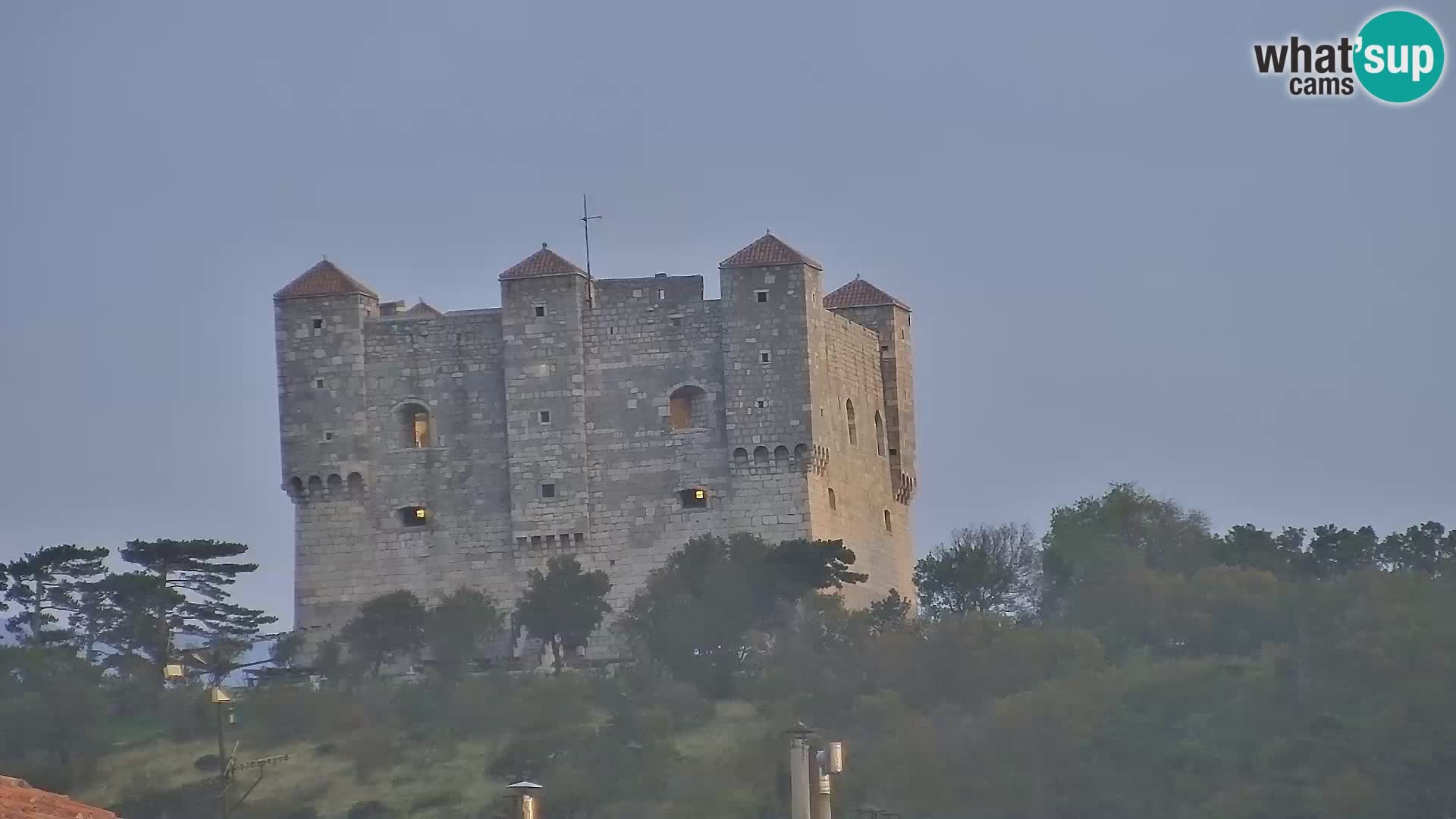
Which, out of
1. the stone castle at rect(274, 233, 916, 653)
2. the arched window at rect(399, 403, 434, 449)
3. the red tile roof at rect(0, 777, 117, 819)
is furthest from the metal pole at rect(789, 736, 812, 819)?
the arched window at rect(399, 403, 434, 449)

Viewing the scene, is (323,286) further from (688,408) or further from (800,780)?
(800,780)

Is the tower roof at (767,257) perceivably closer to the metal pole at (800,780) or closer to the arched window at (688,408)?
the arched window at (688,408)

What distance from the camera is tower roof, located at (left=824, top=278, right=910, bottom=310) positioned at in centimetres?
8519

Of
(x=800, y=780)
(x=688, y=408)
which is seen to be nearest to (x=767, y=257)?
(x=688, y=408)

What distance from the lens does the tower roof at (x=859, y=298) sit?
279ft

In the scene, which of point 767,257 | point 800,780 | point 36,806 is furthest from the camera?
point 767,257

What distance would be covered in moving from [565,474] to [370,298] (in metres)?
5.87

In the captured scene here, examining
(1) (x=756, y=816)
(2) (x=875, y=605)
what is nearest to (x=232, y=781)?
(1) (x=756, y=816)

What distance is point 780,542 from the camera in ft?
259

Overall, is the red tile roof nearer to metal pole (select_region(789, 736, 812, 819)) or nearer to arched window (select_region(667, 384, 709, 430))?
metal pole (select_region(789, 736, 812, 819))

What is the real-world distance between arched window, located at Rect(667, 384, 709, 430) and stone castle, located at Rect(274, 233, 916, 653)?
48 millimetres

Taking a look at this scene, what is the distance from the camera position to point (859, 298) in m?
85.3

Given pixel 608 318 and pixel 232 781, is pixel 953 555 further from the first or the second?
pixel 232 781

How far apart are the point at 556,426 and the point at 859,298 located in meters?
9.01
